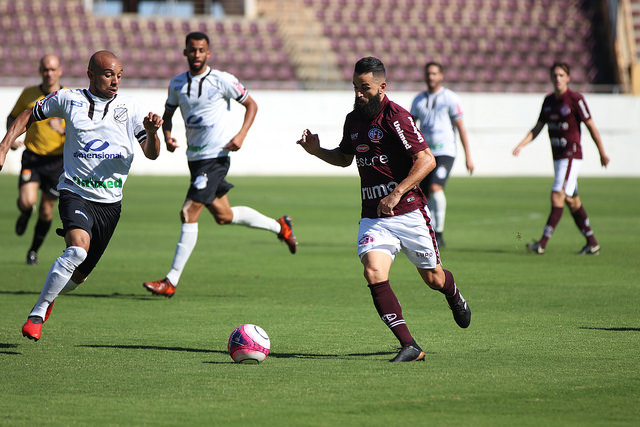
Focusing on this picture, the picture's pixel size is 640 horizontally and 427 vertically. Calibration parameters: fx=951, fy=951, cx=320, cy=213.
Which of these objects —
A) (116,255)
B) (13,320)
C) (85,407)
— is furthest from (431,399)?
(116,255)

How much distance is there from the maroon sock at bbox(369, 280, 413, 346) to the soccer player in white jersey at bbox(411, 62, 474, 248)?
7050 mm

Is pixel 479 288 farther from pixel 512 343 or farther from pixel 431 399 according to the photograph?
pixel 431 399

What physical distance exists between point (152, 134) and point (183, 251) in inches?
106

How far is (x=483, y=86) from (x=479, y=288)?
25020mm

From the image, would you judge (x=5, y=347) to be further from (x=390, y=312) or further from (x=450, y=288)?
(x=450, y=288)

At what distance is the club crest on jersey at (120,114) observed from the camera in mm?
6770

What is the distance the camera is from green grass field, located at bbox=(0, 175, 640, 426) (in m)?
4.78

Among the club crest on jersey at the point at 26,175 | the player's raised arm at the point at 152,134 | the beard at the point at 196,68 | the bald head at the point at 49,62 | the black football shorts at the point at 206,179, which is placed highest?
the player's raised arm at the point at 152,134

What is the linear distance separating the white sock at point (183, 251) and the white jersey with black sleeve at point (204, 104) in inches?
28.8

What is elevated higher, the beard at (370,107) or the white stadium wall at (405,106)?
the beard at (370,107)

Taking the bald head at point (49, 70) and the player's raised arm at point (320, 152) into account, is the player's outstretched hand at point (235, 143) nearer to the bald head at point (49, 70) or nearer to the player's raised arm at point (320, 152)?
the bald head at point (49, 70)

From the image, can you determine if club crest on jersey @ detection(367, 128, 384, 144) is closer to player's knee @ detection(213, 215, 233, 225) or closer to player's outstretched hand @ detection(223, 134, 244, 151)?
player's outstretched hand @ detection(223, 134, 244, 151)

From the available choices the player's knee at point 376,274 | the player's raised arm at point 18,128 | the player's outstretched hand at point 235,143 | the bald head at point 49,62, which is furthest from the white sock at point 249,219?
the player's knee at point 376,274

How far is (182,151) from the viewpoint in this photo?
29.8 m
